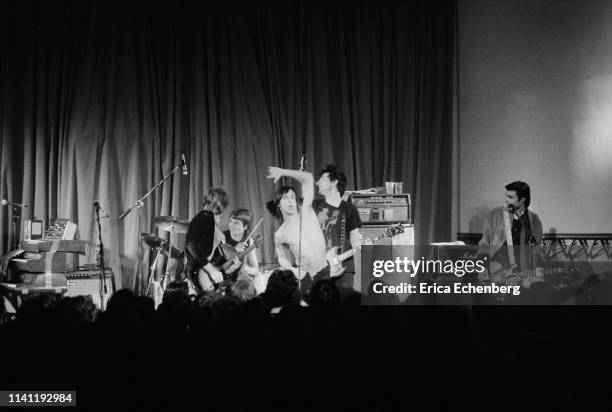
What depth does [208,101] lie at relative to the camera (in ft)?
26.3

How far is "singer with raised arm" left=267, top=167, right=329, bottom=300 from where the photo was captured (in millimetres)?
6227

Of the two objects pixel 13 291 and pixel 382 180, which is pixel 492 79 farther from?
pixel 13 291

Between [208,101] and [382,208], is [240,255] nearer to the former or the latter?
[382,208]

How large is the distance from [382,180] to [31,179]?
428 cm

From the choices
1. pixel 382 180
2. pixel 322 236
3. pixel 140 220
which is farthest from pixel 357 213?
pixel 140 220

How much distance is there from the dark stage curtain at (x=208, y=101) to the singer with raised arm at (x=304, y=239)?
1.39 meters

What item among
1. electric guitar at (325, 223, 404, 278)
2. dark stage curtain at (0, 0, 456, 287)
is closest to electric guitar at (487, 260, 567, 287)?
electric guitar at (325, 223, 404, 278)

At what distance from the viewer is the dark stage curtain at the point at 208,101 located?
7.95 m

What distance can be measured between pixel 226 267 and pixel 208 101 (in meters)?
2.45

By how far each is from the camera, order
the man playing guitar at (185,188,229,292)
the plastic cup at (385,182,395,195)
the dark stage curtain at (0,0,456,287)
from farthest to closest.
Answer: the dark stage curtain at (0,0,456,287) < the plastic cup at (385,182,395,195) < the man playing guitar at (185,188,229,292)

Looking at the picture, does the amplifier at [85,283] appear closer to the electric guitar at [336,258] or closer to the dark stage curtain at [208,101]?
the dark stage curtain at [208,101]

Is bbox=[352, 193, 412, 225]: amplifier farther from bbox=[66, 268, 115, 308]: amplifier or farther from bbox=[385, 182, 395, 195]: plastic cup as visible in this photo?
bbox=[66, 268, 115, 308]: amplifier

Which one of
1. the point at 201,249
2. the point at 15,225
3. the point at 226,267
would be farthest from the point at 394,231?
the point at 15,225

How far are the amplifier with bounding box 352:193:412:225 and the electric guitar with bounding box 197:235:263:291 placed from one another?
1.17 meters
